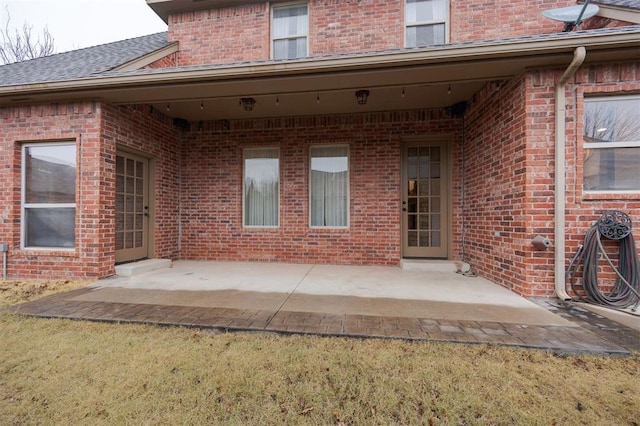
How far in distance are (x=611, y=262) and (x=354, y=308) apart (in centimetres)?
300

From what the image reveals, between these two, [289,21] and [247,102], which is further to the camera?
[289,21]

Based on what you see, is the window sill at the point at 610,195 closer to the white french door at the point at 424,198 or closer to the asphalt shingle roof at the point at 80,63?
the white french door at the point at 424,198

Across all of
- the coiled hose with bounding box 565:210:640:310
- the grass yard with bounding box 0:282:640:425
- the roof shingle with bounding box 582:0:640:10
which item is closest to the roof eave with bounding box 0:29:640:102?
the roof shingle with bounding box 582:0:640:10

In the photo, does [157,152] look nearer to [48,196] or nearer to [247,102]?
[48,196]

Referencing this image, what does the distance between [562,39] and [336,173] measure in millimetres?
3717

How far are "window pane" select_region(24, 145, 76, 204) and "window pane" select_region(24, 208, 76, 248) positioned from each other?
0.57 ft

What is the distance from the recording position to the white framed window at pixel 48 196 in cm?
447

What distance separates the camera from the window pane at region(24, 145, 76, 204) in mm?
4465

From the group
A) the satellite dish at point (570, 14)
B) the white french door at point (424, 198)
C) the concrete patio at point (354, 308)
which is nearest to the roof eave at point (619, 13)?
the satellite dish at point (570, 14)

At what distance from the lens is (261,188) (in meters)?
6.06

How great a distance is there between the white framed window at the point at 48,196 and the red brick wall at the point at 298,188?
6.44 feet

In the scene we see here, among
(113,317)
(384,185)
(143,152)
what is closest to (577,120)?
(384,185)

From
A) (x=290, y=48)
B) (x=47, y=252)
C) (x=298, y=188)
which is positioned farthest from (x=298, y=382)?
(x=290, y=48)

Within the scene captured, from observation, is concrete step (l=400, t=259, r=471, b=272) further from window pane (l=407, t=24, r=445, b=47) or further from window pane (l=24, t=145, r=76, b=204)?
window pane (l=24, t=145, r=76, b=204)
